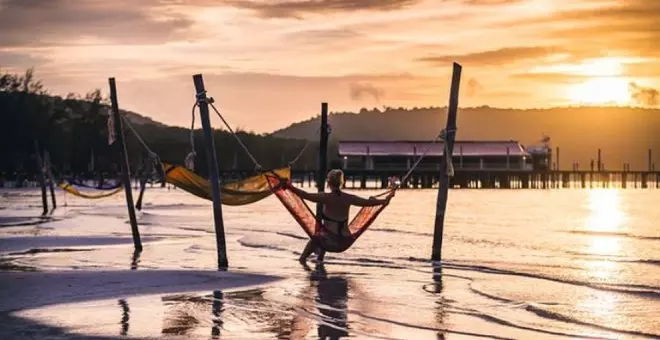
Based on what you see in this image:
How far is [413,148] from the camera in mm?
92000

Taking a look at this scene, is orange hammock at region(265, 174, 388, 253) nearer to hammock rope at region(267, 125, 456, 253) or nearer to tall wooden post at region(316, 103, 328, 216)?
hammock rope at region(267, 125, 456, 253)

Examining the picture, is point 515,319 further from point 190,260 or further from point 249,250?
point 249,250

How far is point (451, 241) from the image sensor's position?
85.5 feet

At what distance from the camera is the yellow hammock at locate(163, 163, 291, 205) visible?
16.7 m

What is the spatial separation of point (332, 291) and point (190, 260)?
4.84 metres

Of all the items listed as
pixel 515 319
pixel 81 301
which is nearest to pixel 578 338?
pixel 515 319

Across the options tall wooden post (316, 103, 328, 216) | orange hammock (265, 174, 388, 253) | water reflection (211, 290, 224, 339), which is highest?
tall wooden post (316, 103, 328, 216)

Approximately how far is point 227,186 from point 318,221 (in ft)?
7.56

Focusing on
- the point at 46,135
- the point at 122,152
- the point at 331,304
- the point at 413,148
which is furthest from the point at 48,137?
the point at 331,304

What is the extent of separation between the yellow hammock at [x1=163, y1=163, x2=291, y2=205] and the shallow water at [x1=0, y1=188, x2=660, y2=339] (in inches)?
39.4

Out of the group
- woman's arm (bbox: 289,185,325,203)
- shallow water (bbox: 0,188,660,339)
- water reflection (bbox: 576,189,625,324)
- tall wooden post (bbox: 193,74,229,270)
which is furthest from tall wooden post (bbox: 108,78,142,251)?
water reflection (bbox: 576,189,625,324)

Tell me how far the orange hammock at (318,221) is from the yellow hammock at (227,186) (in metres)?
1.53

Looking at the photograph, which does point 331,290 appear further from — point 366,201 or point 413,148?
point 413,148

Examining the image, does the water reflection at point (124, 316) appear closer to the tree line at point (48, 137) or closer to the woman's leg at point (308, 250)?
the woman's leg at point (308, 250)
